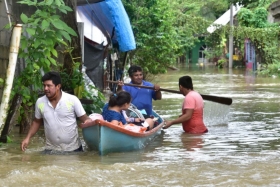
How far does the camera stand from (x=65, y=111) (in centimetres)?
877

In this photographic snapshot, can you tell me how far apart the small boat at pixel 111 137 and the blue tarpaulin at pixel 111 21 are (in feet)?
19.6

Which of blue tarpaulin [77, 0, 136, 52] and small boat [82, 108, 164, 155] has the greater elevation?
blue tarpaulin [77, 0, 136, 52]

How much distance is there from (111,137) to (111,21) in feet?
25.8

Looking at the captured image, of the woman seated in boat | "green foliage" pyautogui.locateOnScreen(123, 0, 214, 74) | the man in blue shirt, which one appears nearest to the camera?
the woman seated in boat

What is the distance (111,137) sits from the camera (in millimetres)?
9336

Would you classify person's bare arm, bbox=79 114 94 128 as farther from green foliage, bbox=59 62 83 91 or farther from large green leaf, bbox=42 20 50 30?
green foliage, bbox=59 62 83 91

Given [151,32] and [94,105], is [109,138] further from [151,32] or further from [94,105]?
[151,32]

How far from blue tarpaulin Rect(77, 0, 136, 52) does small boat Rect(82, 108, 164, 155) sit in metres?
5.98

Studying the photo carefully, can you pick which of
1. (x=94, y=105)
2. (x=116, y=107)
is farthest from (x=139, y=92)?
(x=116, y=107)

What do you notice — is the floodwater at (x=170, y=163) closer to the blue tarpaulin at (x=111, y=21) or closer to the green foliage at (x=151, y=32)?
the blue tarpaulin at (x=111, y=21)

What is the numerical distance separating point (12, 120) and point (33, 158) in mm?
1003

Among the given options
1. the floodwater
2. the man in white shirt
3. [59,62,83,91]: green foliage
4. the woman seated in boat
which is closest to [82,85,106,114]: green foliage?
[59,62,83,91]: green foliage

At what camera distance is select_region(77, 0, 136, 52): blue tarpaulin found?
51.5ft

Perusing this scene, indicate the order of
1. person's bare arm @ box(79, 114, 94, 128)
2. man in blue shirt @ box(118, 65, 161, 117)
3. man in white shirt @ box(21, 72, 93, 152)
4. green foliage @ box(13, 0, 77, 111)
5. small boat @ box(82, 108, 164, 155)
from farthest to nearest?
man in blue shirt @ box(118, 65, 161, 117) → green foliage @ box(13, 0, 77, 111) → small boat @ box(82, 108, 164, 155) → person's bare arm @ box(79, 114, 94, 128) → man in white shirt @ box(21, 72, 93, 152)
